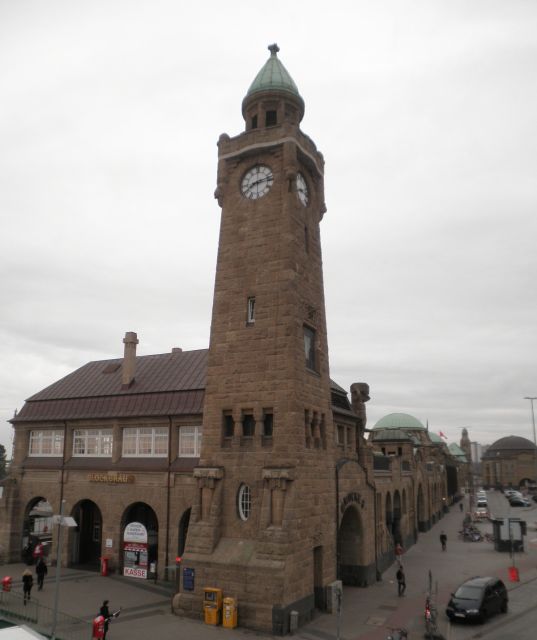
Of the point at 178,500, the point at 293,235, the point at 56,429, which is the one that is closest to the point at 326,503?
the point at 178,500

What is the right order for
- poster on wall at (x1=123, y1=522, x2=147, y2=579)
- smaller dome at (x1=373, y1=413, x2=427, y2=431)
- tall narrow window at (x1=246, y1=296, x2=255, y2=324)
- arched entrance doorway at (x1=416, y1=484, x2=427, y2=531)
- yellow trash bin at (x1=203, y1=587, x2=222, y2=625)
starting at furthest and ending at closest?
smaller dome at (x1=373, y1=413, x2=427, y2=431), arched entrance doorway at (x1=416, y1=484, x2=427, y2=531), poster on wall at (x1=123, y1=522, x2=147, y2=579), tall narrow window at (x1=246, y1=296, x2=255, y2=324), yellow trash bin at (x1=203, y1=587, x2=222, y2=625)

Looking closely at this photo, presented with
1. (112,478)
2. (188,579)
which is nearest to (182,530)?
(112,478)

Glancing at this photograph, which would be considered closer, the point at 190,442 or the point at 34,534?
the point at 190,442

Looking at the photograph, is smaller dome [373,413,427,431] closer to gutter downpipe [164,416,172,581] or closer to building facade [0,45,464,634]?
building facade [0,45,464,634]

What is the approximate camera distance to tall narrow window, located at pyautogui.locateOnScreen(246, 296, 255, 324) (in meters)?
27.2

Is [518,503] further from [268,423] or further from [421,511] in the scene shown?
[268,423]

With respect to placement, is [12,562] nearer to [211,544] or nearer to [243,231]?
[211,544]

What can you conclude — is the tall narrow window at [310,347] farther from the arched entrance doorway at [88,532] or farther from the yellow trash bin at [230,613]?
the arched entrance doorway at [88,532]

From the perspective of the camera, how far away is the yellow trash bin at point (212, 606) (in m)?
23.5

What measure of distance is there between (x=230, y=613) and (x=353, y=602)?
768 centimetres

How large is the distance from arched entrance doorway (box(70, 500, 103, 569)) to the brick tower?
1501 centimetres

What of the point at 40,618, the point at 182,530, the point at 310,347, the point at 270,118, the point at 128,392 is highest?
the point at 270,118

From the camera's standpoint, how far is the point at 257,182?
28.8 metres

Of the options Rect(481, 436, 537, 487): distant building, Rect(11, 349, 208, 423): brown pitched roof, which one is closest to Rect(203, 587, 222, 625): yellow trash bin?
Rect(11, 349, 208, 423): brown pitched roof
